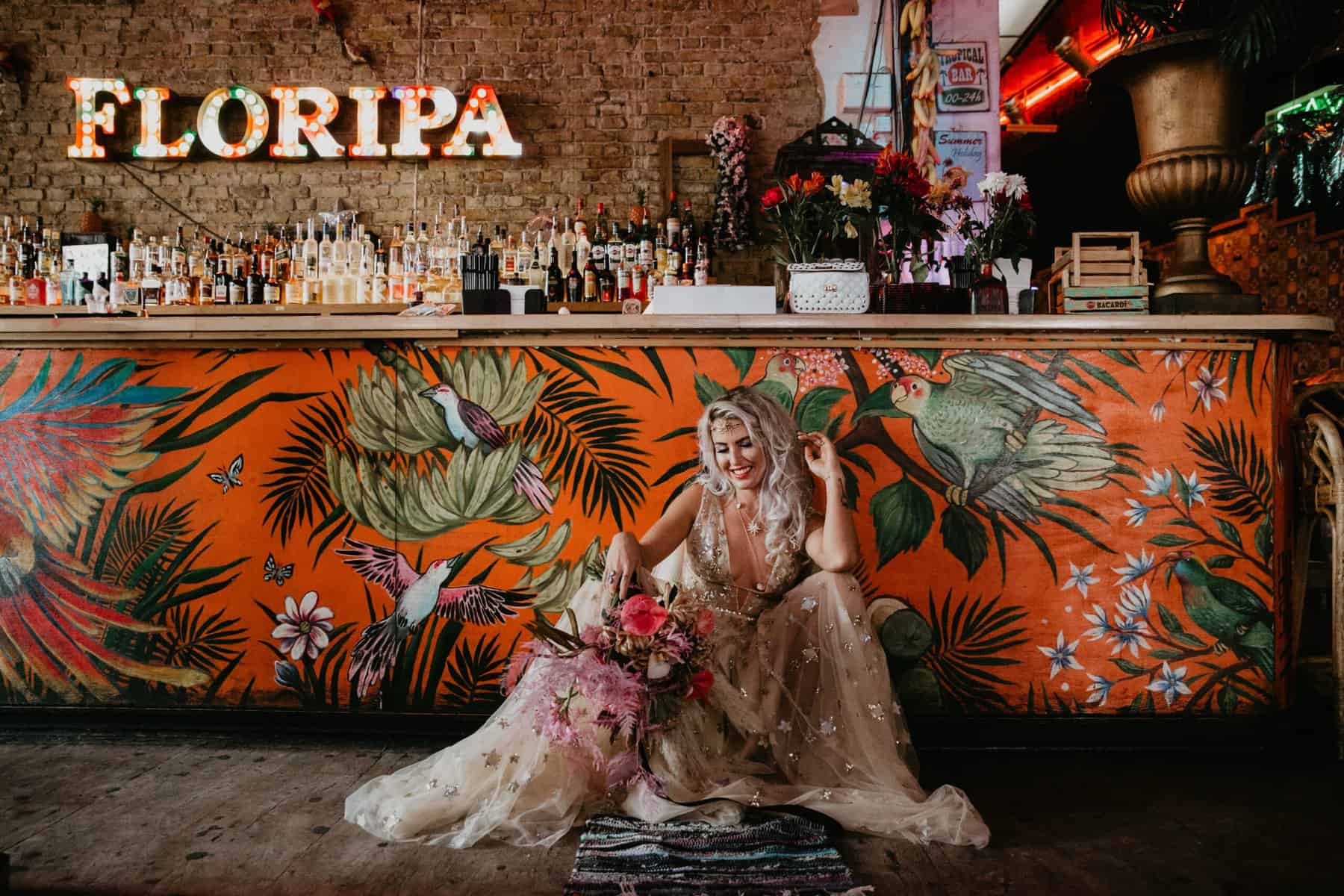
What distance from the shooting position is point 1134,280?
2945 mm

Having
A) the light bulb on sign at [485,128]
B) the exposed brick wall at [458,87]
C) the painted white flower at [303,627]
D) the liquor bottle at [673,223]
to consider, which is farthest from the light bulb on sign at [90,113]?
the painted white flower at [303,627]

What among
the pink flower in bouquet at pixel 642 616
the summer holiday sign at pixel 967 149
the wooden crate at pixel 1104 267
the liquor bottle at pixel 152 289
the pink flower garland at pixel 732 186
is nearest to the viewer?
the pink flower in bouquet at pixel 642 616

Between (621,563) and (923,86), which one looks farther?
(923,86)

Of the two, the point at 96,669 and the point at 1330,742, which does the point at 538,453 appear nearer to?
the point at 96,669

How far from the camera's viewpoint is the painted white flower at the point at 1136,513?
9.06 feet

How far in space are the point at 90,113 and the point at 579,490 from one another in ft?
16.0

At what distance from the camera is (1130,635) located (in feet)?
8.96

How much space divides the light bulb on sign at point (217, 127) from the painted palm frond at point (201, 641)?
378cm

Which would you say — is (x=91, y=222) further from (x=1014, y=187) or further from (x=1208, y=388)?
(x=1208, y=388)

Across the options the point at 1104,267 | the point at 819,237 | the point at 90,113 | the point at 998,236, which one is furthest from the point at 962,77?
the point at 90,113

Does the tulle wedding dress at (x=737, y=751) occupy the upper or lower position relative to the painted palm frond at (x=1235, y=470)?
lower

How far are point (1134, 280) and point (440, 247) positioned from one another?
12.8 feet

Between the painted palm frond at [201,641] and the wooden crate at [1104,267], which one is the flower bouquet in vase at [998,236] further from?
the painted palm frond at [201,641]

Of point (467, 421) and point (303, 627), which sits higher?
point (467, 421)
